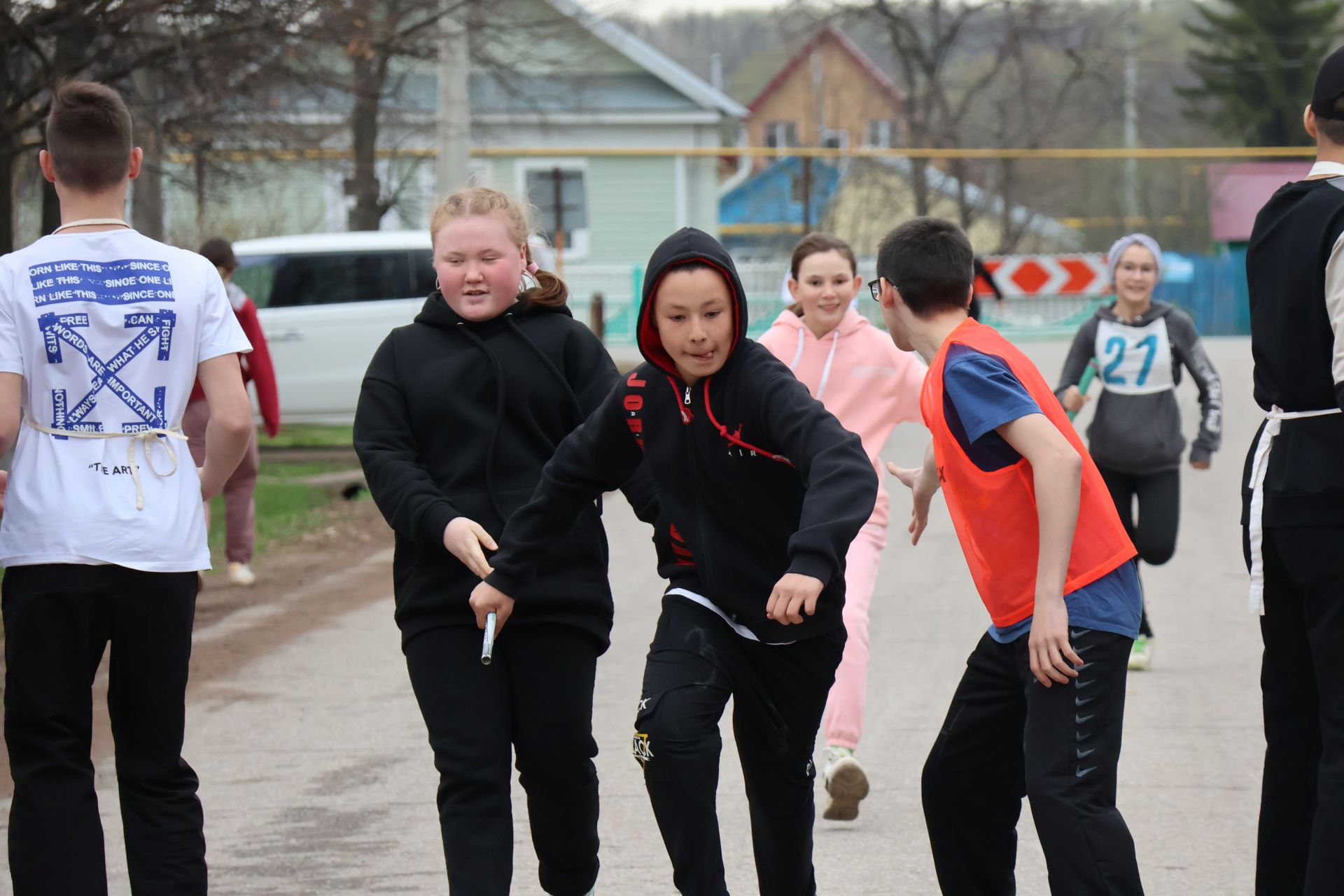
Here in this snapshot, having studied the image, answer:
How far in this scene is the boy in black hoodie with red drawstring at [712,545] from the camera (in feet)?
12.6

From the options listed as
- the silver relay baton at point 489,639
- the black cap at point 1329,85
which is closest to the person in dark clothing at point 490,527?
the silver relay baton at point 489,639

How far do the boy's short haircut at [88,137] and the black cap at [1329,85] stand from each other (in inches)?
107

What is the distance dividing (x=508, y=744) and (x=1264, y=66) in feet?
152

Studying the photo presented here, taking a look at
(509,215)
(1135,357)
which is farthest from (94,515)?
(1135,357)

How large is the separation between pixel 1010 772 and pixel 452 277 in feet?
5.91

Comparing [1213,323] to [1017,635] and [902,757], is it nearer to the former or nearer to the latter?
[902,757]

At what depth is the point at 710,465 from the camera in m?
3.91

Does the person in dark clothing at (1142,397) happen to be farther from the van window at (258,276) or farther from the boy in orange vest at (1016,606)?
the van window at (258,276)

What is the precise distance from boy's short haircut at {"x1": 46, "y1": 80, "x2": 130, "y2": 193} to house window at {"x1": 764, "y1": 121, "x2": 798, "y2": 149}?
57634 millimetres

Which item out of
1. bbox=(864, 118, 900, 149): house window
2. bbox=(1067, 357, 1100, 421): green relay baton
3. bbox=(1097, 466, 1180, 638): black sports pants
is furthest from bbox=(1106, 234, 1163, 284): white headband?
bbox=(864, 118, 900, 149): house window

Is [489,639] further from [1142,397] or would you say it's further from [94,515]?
[1142,397]

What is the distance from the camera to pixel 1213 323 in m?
36.3

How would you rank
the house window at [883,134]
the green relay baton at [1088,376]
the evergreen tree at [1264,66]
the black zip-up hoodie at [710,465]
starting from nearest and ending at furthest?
the black zip-up hoodie at [710,465], the green relay baton at [1088,376], the evergreen tree at [1264,66], the house window at [883,134]

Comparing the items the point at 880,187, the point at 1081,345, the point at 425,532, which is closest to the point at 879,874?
the point at 425,532
